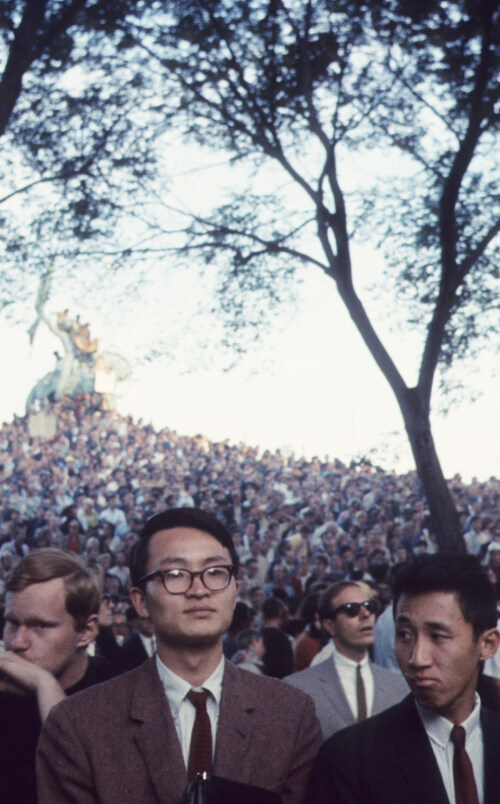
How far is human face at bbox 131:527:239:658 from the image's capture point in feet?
7.82

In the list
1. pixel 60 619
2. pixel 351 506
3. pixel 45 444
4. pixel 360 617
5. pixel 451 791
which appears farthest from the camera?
A: pixel 45 444

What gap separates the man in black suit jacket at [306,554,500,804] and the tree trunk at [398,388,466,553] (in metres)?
6.83

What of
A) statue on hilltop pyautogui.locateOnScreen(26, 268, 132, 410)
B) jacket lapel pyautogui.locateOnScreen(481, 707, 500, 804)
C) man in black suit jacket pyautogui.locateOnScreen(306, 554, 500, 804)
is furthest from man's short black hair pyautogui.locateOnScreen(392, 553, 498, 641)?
statue on hilltop pyautogui.locateOnScreen(26, 268, 132, 410)

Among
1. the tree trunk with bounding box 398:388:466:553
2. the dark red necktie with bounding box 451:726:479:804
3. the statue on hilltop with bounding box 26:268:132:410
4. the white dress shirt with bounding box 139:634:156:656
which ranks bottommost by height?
the dark red necktie with bounding box 451:726:479:804

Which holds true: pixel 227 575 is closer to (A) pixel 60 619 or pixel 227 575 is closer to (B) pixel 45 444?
(A) pixel 60 619

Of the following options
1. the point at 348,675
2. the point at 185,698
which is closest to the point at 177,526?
the point at 185,698

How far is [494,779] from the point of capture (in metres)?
2.29

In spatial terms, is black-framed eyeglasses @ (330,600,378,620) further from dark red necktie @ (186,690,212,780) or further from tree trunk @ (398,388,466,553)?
tree trunk @ (398,388,466,553)

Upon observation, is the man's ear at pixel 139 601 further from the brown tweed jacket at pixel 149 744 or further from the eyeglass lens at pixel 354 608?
the eyeglass lens at pixel 354 608

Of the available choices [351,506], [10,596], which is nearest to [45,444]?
[351,506]

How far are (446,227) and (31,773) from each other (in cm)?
801

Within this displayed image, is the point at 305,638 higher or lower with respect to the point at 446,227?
lower

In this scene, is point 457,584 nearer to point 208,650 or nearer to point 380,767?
point 380,767

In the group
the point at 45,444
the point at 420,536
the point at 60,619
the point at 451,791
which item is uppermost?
the point at 45,444
